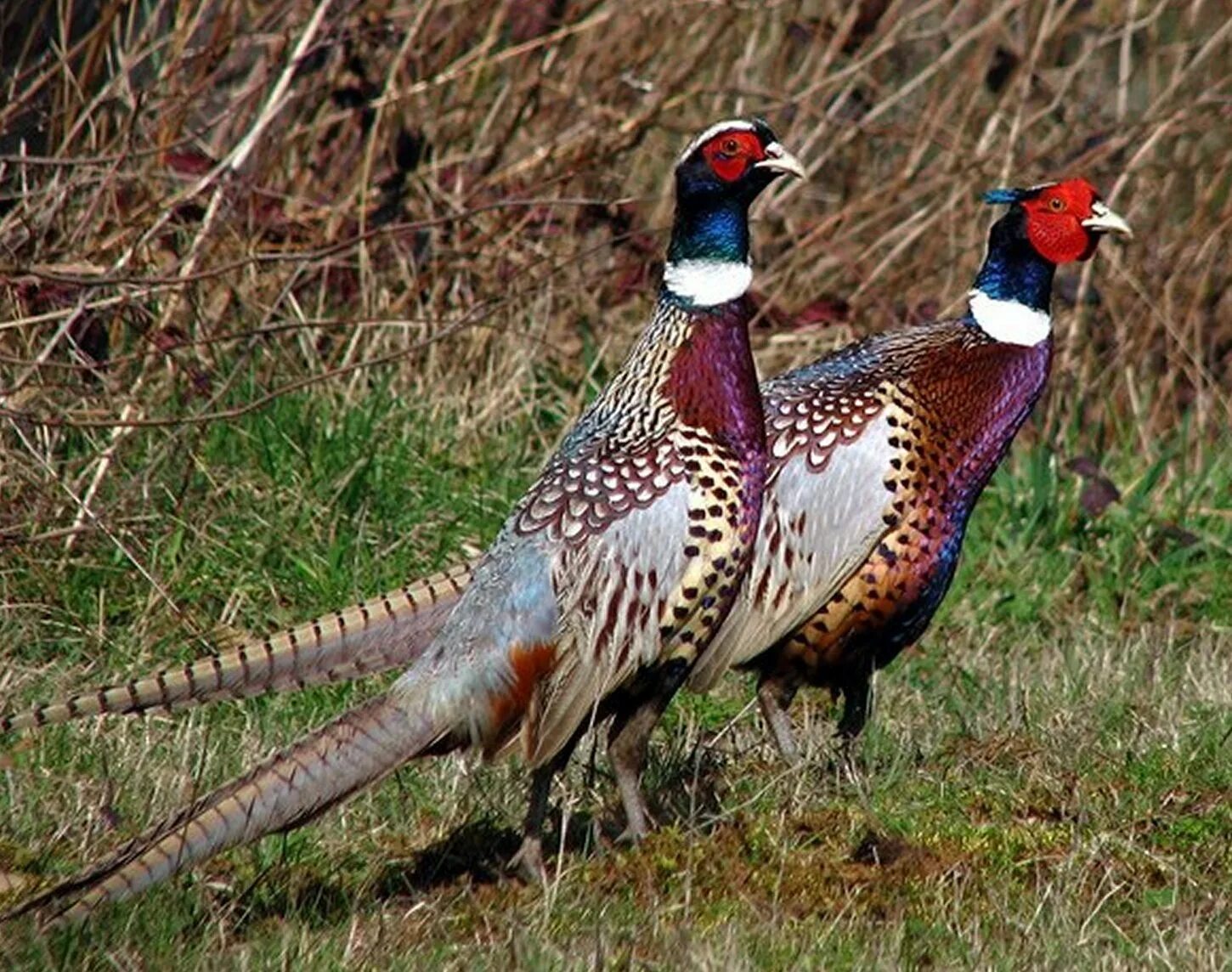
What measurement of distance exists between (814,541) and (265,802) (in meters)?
1.62

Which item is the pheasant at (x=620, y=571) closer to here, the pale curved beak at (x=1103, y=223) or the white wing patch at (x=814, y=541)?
the white wing patch at (x=814, y=541)

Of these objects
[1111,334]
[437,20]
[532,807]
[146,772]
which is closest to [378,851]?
[532,807]

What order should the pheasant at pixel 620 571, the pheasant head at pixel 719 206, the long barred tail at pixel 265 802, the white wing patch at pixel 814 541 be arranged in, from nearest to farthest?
1. the long barred tail at pixel 265 802
2. the pheasant at pixel 620 571
3. the pheasant head at pixel 719 206
4. the white wing patch at pixel 814 541

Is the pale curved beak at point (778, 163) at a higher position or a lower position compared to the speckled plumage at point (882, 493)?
higher

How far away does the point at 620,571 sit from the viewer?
13.5 ft

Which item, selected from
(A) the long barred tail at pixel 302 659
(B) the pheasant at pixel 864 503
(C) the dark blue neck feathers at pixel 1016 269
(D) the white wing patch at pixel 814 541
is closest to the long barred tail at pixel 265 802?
(A) the long barred tail at pixel 302 659

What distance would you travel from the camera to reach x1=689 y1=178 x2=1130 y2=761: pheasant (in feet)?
16.2

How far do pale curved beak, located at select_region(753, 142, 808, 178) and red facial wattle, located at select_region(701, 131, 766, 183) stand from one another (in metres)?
0.01

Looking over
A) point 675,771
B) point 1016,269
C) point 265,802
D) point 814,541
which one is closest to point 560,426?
point 1016,269

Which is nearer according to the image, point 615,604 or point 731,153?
point 615,604

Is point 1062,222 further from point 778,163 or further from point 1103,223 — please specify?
point 778,163

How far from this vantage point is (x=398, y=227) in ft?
16.8

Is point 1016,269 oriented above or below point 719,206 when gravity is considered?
below

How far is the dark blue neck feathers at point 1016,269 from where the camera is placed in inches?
211
